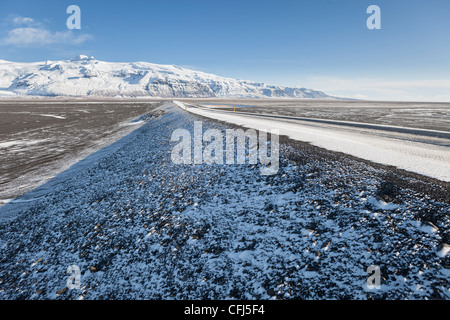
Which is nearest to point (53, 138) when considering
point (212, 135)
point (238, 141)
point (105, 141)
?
point (105, 141)

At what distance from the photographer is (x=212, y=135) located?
15.6 metres

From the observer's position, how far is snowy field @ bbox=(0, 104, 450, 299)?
165 inches

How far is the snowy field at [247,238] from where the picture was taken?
4.20 meters

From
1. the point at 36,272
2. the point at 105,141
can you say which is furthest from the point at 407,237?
the point at 105,141

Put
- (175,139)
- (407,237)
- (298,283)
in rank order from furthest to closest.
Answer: (175,139)
(407,237)
(298,283)

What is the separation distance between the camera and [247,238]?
555cm

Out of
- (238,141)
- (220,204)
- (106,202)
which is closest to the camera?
(220,204)

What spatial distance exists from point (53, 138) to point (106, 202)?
72.6ft

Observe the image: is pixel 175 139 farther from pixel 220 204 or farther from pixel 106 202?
pixel 220 204
